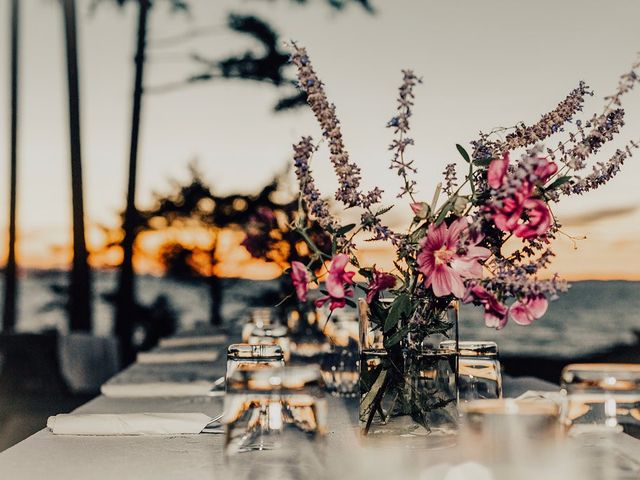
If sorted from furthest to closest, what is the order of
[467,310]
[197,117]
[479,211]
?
[467,310] < [197,117] < [479,211]

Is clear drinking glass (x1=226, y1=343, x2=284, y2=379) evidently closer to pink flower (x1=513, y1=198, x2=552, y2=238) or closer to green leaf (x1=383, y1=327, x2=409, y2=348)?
green leaf (x1=383, y1=327, x2=409, y2=348)

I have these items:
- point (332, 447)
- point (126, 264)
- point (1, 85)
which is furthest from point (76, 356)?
point (1, 85)

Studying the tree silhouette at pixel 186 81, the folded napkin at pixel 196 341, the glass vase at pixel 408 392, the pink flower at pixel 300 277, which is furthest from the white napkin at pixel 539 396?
the tree silhouette at pixel 186 81

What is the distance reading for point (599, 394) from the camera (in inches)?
42.6

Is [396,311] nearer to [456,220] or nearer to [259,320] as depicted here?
[456,220]

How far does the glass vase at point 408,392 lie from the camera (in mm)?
1229

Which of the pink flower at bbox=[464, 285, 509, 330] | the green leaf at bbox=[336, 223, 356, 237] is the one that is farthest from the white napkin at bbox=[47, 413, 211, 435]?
the pink flower at bbox=[464, 285, 509, 330]

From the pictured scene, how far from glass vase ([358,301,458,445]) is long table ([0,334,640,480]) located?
42 millimetres

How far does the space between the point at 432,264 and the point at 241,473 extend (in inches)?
13.9

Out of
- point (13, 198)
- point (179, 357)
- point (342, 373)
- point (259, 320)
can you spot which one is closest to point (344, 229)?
point (342, 373)

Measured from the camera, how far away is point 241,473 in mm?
1065

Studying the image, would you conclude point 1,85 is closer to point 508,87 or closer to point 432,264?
point 508,87

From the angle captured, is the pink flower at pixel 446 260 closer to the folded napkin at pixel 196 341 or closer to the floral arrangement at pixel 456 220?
the floral arrangement at pixel 456 220

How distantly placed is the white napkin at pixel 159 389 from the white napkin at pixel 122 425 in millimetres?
477
